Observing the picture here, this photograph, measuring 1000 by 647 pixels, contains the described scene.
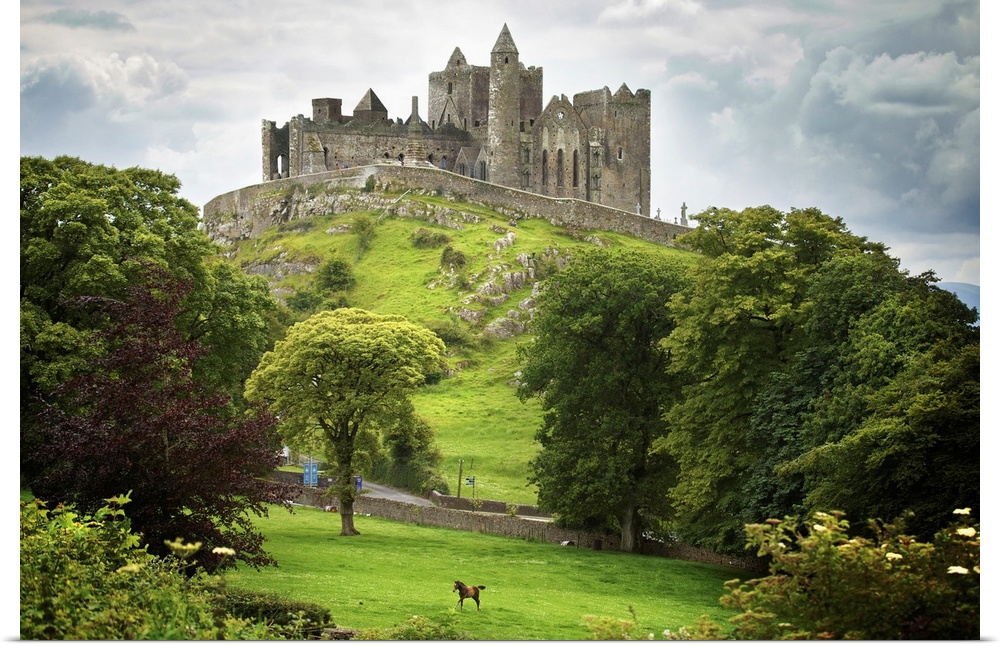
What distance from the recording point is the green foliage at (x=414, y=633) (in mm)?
16656

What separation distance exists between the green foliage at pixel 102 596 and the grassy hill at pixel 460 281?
3283cm

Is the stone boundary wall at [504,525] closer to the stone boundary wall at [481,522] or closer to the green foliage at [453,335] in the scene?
the stone boundary wall at [481,522]

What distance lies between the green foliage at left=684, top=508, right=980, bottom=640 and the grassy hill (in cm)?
3428

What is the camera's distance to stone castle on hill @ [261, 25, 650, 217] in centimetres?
7862

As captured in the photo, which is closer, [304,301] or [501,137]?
[304,301]

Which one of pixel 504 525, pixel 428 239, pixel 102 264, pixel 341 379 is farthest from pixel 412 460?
pixel 428 239

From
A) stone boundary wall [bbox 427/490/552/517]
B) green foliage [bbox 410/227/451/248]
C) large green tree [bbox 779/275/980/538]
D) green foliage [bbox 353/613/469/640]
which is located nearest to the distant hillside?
large green tree [bbox 779/275/980/538]

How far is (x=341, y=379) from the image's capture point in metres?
37.2

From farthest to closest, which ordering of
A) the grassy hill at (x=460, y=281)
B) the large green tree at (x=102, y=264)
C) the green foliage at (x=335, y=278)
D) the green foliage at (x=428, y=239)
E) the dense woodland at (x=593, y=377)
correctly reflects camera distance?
1. the green foliage at (x=428, y=239)
2. the green foliage at (x=335, y=278)
3. the grassy hill at (x=460, y=281)
4. the large green tree at (x=102, y=264)
5. the dense woodland at (x=593, y=377)

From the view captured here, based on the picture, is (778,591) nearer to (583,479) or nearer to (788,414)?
(788,414)

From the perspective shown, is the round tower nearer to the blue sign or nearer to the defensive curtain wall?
the defensive curtain wall

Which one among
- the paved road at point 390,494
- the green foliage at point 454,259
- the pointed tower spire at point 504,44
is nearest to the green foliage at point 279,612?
the paved road at point 390,494

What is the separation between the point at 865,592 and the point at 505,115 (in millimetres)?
65745

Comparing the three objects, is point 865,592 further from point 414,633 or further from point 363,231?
point 363,231
